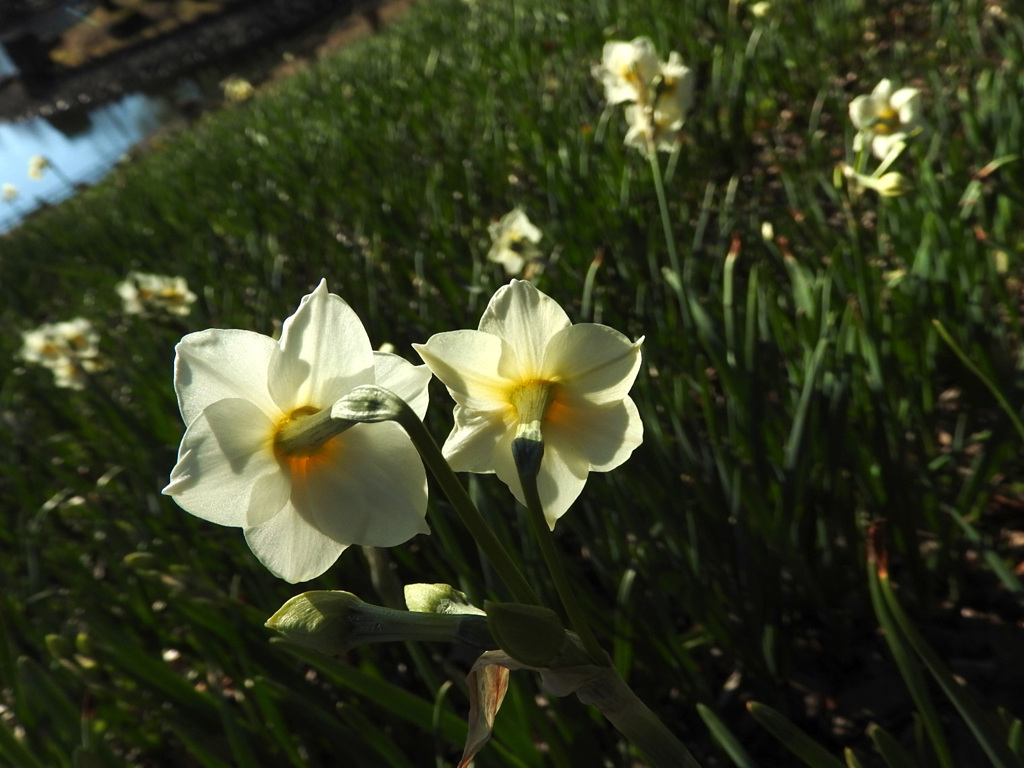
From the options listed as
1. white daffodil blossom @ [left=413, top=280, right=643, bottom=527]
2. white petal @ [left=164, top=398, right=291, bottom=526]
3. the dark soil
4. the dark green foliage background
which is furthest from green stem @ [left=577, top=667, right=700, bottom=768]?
the dark soil

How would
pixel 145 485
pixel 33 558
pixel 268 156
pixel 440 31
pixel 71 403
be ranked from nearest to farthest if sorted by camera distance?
pixel 33 558 < pixel 145 485 < pixel 71 403 < pixel 268 156 < pixel 440 31

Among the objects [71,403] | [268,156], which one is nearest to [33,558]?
[71,403]

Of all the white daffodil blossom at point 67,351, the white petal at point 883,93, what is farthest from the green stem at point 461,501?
the white daffodil blossom at point 67,351

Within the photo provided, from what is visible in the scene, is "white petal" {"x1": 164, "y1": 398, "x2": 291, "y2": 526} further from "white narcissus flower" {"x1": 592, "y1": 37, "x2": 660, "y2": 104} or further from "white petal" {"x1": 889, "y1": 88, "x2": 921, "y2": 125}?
"white petal" {"x1": 889, "y1": 88, "x2": 921, "y2": 125}

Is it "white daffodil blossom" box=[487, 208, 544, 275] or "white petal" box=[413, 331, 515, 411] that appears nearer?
"white petal" box=[413, 331, 515, 411]

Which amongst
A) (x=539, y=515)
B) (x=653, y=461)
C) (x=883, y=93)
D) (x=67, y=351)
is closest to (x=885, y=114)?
(x=883, y=93)

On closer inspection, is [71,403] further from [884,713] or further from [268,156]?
[884,713]
